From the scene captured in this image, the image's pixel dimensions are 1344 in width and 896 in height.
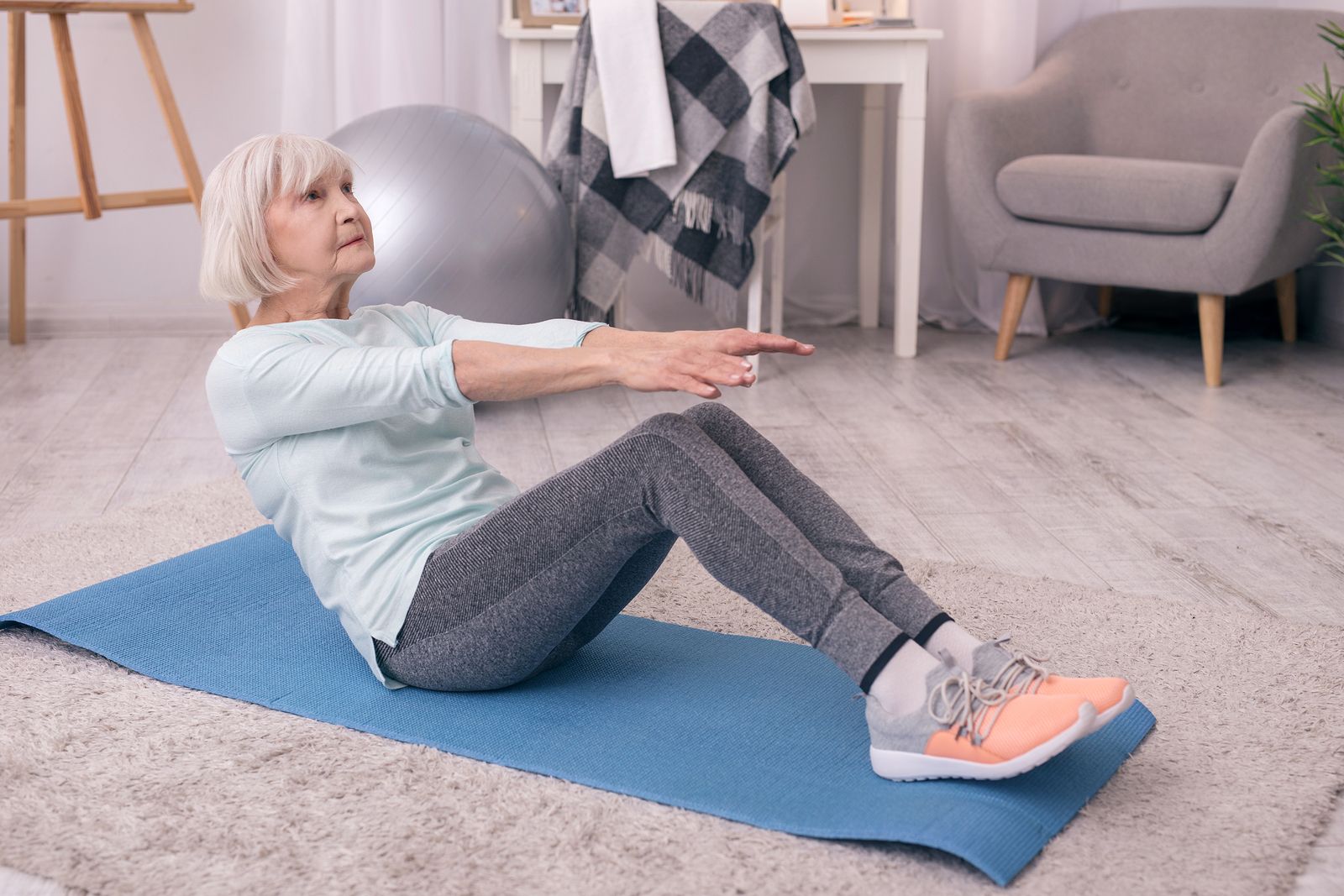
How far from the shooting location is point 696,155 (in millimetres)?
3037

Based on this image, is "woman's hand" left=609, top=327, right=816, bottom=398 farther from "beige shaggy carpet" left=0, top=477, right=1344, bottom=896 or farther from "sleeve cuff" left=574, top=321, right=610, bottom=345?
"beige shaggy carpet" left=0, top=477, right=1344, bottom=896

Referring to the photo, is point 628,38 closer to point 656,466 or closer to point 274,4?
point 274,4

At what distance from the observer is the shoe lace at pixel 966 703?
1237 mm

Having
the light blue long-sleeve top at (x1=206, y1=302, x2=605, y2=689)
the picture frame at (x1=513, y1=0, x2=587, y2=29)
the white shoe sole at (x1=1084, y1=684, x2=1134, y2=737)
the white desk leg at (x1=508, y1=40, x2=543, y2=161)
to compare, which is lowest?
the white shoe sole at (x1=1084, y1=684, x2=1134, y2=737)

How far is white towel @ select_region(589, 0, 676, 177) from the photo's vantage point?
9.67ft

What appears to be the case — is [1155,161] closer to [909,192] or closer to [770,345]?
[909,192]

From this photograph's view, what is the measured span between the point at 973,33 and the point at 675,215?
1.25 metres

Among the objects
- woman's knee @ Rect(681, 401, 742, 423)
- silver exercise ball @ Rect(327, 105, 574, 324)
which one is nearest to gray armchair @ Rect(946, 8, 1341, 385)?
silver exercise ball @ Rect(327, 105, 574, 324)

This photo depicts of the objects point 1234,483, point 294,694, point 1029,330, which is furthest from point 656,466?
A: point 1029,330

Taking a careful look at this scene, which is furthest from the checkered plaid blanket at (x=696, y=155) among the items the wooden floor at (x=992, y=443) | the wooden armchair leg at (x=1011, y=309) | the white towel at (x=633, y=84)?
Result: the wooden armchair leg at (x=1011, y=309)

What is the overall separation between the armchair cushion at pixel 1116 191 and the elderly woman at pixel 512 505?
1.98 metres

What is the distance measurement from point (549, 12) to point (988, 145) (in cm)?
113

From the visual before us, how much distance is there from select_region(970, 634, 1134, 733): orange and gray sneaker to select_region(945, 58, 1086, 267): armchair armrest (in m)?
2.23

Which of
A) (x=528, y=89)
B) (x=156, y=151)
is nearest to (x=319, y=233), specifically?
(x=528, y=89)
